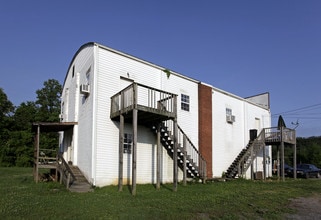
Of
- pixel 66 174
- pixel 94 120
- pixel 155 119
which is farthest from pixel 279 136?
pixel 66 174

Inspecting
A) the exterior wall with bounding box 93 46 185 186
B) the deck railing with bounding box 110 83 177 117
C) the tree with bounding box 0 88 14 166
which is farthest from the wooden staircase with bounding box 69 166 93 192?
the tree with bounding box 0 88 14 166

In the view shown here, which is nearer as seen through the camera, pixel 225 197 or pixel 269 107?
pixel 225 197

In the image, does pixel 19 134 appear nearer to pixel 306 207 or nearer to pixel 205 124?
pixel 205 124

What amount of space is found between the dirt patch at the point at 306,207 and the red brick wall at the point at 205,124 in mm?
7499

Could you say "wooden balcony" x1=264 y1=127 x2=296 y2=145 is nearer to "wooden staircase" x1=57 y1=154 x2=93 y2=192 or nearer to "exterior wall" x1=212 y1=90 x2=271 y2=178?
"exterior wall" x1=212 y1=90 x2=271 y2=178

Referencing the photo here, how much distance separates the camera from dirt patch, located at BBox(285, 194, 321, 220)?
344 inches

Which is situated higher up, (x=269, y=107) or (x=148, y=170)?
(x=269, y=107)

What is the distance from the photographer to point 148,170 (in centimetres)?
1580

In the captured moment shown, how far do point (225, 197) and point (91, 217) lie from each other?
573 centimetres

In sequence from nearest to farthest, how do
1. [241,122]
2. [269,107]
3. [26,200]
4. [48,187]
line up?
1. [26,200]
2. [48,187]
3. [241,122]
4. [269,107]

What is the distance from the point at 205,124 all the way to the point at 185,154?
14.3 feet

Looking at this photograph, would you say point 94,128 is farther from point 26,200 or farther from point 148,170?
point 26,200

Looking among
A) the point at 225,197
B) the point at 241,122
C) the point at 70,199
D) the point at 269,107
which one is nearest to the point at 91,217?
the point at 70,199

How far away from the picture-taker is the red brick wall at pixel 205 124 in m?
Result: 19.2
